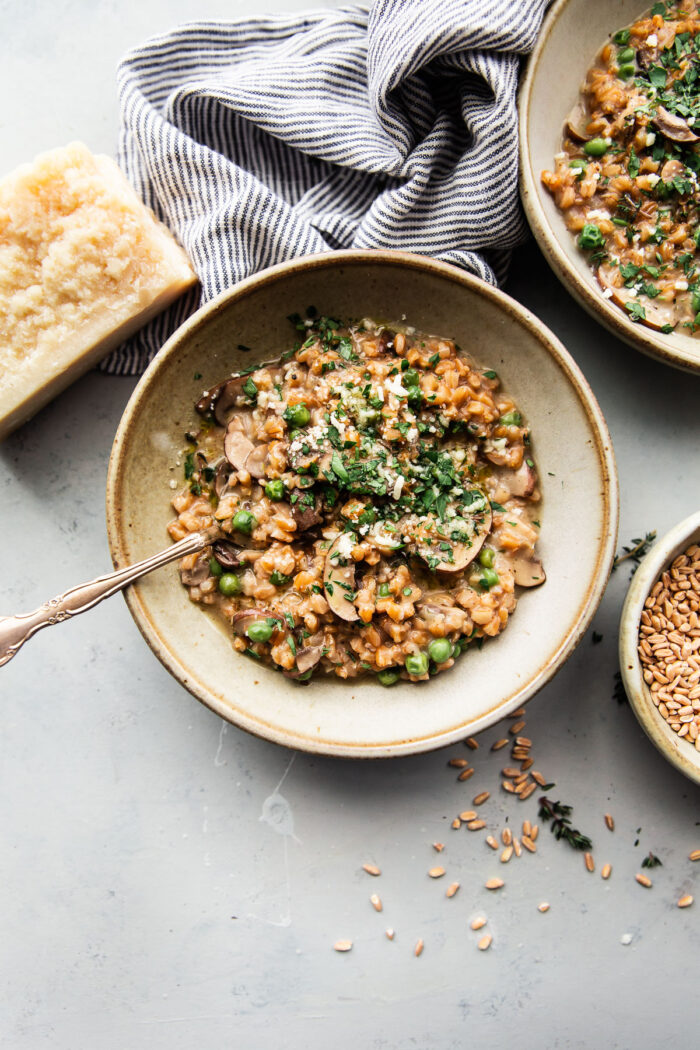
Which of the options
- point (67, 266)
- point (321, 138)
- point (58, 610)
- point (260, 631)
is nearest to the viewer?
point (58, 610)

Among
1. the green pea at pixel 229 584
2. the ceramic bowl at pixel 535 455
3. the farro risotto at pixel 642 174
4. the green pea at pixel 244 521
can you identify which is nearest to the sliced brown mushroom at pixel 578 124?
the farro risotto at pixel 642 174

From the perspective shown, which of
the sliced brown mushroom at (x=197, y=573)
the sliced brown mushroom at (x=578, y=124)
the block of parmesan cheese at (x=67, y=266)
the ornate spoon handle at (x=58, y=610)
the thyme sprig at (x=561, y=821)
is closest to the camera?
the ornate spoon handle at (x=58, y=610)

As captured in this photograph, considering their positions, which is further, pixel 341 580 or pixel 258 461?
pixel 258 461

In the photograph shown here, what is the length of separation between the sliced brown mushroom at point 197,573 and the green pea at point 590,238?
226 centimetres

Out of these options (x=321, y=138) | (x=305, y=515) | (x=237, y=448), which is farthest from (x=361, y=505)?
(x=321, y=138)

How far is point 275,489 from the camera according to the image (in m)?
3.19

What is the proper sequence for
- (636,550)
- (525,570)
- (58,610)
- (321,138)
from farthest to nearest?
(636,550)
(321,138)
(525,570)
(58,610)

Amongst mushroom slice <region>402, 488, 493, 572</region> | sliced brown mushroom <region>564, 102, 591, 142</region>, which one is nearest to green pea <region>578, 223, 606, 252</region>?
sliced brown mushroom <region>564, 102, 591, 142</region>

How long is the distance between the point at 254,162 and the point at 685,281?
2.20m

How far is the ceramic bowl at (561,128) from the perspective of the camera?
3297 millimetres

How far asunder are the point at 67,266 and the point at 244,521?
54.7 inches

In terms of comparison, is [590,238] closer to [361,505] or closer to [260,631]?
[361,505]

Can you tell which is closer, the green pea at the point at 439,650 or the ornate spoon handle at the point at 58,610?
the ornate spoon handle at the point at 58,610

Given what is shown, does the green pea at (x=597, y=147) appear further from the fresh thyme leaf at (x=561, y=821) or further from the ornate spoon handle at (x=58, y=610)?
the fresh thyme leaf at (x=561, y=821)
